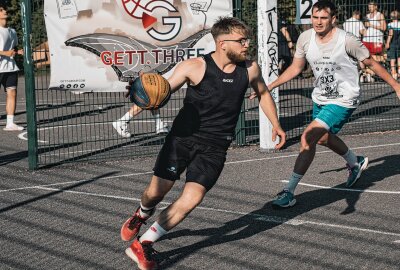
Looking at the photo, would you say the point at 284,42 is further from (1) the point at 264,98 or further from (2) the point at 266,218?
(1) the point at 264,98

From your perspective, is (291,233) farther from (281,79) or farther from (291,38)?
(291,38)

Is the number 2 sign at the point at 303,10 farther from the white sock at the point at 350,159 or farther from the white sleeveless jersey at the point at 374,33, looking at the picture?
the white sock at the point at 350,159

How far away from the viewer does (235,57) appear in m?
7.35

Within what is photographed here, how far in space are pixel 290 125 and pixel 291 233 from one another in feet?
21.1

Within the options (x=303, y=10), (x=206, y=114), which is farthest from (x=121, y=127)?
(x=206, y=114)

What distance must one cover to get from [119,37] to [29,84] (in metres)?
1.31

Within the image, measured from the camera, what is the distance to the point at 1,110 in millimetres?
20000

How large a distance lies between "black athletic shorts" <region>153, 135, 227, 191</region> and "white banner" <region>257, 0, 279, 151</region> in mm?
5254

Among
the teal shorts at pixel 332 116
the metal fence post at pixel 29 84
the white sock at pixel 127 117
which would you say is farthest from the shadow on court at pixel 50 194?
the teal shorts at pixel 332 116

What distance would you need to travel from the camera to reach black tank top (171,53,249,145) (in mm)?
7281

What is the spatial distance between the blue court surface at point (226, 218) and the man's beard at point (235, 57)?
153cm

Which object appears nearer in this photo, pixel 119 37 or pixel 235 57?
pixel 235 57

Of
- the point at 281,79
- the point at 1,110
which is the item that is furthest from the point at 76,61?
the point at 1,110

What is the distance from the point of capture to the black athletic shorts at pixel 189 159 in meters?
7.26
